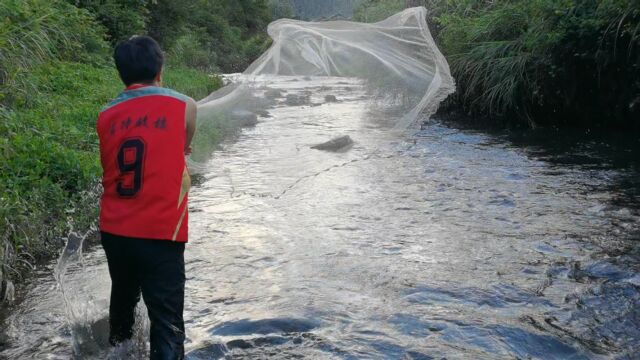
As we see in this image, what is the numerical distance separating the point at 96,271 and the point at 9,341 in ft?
4.03

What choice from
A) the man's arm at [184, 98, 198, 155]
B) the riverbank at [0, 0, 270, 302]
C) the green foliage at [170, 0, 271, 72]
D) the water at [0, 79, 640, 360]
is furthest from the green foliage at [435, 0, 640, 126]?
the green foliage at [170, 0, 271, 72]

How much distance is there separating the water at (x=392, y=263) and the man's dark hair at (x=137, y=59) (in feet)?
5.45

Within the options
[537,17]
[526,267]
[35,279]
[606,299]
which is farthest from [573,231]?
[537,17]

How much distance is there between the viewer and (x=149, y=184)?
3092 millimetres

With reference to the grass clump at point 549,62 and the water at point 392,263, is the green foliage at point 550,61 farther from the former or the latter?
the water at point 392,263

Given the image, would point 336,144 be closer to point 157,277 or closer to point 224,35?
point 157,277

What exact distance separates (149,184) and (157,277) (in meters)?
0.44

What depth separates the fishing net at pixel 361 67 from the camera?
9.47 meters

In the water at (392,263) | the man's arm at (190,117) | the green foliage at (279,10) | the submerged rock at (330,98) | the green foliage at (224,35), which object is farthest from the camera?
the green foliage at (279,10)

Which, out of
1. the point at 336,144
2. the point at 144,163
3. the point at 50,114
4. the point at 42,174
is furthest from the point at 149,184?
the point at 336,144

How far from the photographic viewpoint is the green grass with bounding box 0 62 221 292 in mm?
5055

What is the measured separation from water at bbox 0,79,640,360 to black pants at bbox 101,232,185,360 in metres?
0.70

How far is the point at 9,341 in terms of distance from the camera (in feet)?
13.1

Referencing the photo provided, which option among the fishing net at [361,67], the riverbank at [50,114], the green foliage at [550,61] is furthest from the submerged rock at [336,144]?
the green foliage at [550,61]
